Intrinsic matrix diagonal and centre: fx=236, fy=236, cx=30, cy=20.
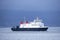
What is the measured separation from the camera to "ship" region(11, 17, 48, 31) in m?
11.9

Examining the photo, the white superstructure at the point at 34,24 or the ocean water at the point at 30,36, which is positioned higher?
the white superstructure at the point at 34,24

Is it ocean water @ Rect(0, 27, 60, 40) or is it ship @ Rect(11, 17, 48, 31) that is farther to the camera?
ship @ Rect(11, 17, 48, 31)

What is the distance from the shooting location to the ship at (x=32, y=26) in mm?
11922

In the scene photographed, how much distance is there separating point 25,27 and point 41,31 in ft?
2.77

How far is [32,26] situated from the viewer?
1212 cm

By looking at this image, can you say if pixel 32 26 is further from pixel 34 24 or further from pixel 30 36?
pixel 30 36

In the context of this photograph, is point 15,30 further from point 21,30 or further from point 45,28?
point 45,28

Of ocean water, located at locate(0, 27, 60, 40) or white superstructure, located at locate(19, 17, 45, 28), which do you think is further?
white superstructure, located at locate(19, 17, 45, 28)

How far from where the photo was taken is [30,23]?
12.4 meters

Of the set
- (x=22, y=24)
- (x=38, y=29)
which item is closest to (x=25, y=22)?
(x=22, y=24)

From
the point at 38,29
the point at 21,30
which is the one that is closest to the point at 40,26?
the point at 38,29

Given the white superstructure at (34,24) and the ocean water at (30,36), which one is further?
the white superstructure at (34,24)

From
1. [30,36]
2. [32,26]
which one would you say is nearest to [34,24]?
[32,26]

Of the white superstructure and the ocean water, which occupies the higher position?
the white superstructure
